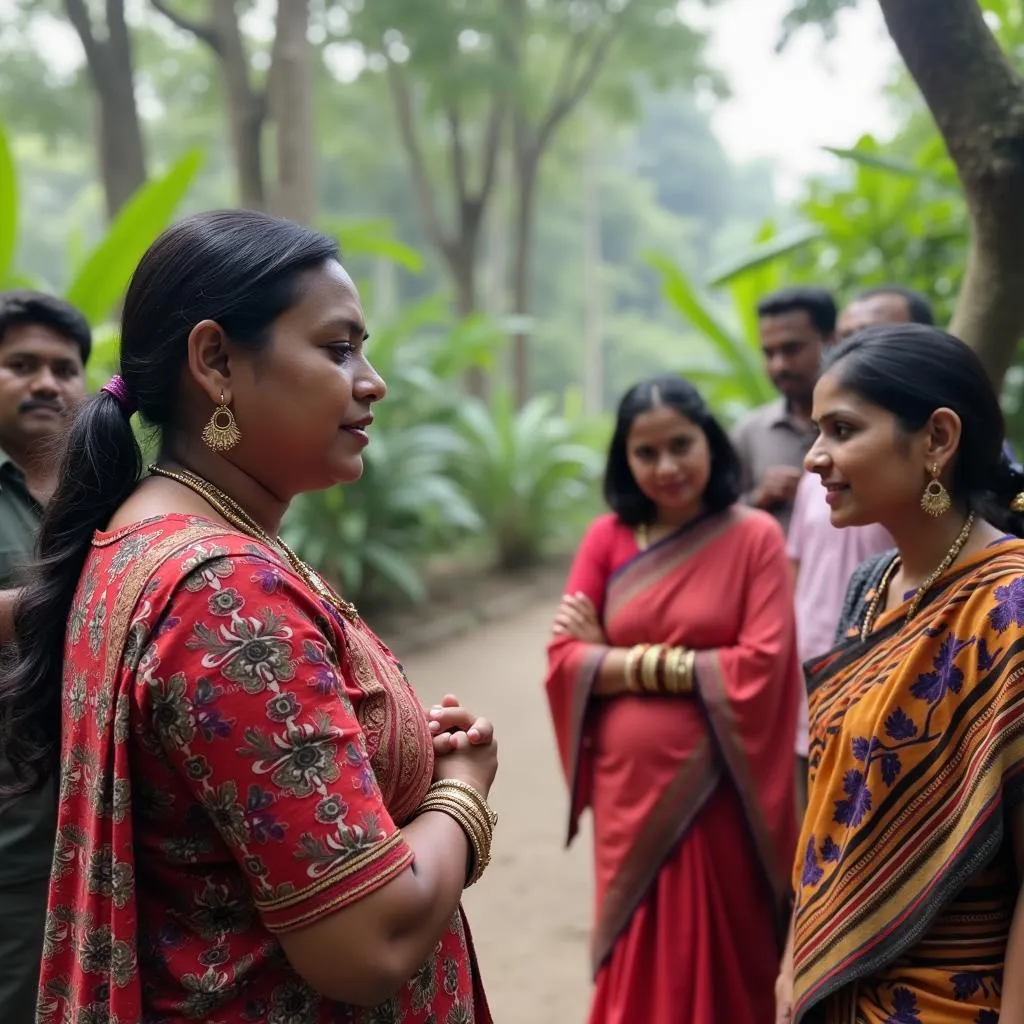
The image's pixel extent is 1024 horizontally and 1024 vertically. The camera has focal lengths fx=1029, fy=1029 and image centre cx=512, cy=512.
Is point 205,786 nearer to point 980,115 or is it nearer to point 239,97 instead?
point 980,115

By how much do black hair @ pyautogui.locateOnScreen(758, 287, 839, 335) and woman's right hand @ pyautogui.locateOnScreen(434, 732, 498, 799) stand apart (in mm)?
2544

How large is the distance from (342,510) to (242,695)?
6545 millimetres

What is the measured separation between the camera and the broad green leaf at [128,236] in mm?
4809

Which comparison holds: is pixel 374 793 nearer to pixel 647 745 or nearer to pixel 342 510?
pixel 647 745

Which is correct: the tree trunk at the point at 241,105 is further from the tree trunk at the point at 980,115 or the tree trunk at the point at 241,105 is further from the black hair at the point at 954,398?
the black hair at the point at 954,398

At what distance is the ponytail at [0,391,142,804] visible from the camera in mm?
1218

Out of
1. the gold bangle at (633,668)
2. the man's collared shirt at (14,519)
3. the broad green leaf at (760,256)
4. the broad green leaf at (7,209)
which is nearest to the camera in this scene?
the man's collared shirt at (14,519)

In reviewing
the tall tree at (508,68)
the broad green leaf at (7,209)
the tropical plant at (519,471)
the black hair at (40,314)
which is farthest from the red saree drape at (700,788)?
the tall tree at (508,68)

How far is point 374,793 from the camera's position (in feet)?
3.32

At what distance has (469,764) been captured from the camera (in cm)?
129

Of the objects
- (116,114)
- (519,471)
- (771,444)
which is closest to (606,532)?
(771,444)

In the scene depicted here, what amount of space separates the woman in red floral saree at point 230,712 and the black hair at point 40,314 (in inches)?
41.8

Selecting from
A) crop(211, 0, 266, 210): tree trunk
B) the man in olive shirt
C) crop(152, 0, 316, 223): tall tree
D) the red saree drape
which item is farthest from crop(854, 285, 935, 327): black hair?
crop(211, 0, 266, 210): tree trunk

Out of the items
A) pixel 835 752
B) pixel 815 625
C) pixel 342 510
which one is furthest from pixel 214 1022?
pixel 342 510
